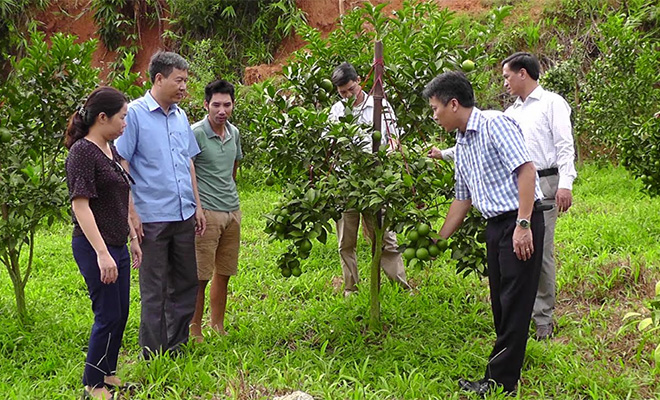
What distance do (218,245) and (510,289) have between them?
6.64ft

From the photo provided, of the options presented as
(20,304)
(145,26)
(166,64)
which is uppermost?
(145,26)

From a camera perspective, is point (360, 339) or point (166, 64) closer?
point (166, 64)

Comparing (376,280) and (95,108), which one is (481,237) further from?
(95,108)

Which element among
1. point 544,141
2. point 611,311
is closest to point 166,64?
point 544,141

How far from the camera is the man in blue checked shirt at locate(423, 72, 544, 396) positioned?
301 centimetres

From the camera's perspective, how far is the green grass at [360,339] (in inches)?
133

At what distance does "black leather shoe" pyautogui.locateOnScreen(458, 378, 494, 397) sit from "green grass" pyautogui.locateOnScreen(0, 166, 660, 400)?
89mm

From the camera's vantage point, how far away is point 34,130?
4297mm

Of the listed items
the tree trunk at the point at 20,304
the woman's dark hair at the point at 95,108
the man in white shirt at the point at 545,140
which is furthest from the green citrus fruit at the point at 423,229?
the tree trunk at the point at 20,304

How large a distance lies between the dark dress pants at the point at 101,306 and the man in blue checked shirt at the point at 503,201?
1890 mm

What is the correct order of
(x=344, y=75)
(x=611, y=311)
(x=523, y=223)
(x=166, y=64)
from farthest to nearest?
(x=611, y=311), (x=344, y=75), (x=166, y=64), (x=523, y=223)

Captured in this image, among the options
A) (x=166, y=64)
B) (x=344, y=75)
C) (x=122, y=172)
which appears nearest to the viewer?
(x=122, y=172)

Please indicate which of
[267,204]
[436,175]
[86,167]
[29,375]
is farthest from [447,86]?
[267,204]

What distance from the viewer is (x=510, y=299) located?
124 inches
